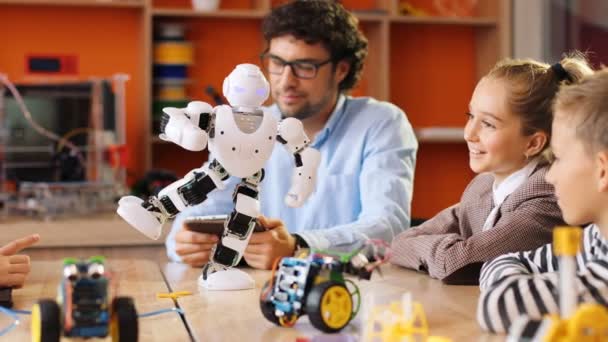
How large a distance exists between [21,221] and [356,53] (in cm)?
110

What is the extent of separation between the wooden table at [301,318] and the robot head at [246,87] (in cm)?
28

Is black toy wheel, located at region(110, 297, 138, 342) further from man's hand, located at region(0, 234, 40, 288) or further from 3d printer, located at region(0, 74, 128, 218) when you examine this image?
3d printer, located at region(0, 74, 128, 218)


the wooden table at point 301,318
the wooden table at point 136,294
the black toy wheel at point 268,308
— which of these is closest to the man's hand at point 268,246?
the wooden table at point 301,318

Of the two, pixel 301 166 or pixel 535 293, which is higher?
pixel 301 166

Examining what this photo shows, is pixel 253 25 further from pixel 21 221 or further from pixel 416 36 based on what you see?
pixel 21 221

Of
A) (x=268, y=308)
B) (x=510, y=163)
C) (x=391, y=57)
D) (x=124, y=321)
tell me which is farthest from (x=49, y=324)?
(x=391, y=57)

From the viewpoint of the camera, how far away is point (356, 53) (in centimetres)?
225

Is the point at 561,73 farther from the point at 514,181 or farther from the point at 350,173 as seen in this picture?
the point at 350,173

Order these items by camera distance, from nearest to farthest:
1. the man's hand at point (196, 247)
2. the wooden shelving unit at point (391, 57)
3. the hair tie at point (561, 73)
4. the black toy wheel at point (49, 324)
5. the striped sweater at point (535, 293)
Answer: the black toy wheel at point (49, 324) → the striped sweater at point (535, 293) → the hair tie at point (561, 73) → the man's hand at point (196, 247) → the wooden shelving unit at point (391, 57)

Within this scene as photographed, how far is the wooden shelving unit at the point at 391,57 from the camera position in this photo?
10.1 ft

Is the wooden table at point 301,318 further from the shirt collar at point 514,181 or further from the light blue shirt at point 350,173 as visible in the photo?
the light blue shirt at point 350,173

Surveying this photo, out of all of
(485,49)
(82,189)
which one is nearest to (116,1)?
(82,189)

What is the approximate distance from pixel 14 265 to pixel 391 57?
7.61 ft

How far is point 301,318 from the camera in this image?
3.58ft
